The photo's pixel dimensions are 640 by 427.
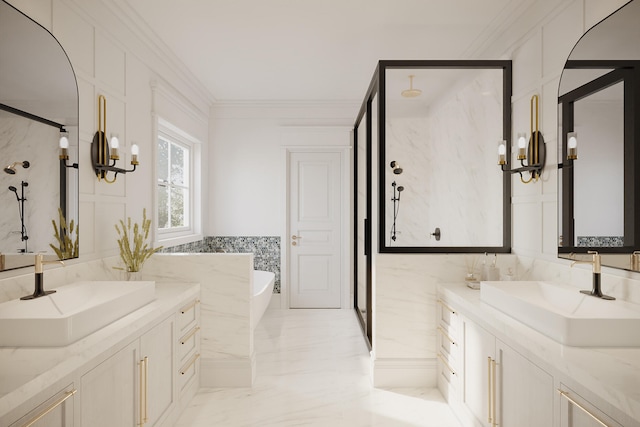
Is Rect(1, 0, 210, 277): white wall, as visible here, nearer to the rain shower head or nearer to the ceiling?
the ceiling

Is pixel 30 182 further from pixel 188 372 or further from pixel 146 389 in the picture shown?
pixel 188 372

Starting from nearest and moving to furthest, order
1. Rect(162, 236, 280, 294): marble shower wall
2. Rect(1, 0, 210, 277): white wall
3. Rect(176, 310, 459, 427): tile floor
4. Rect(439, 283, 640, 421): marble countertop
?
Rect(439, 283, 640, 421): marble countertop < Rect(1, 0, 210, 277): white wall < Rect(176, 310, 459, 427): tile floor < Rect(162, 236, 280, 294): marble shower wall

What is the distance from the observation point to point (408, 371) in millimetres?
2705

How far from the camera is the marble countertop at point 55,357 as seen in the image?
102cm

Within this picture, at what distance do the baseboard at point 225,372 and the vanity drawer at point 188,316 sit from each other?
0.38m

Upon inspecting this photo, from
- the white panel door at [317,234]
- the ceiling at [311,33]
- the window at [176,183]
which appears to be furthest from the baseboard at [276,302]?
the ceiling at [311,33]

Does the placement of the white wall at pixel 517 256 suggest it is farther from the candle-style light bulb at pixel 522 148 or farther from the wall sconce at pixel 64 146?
the wall sconce at pixel 64 146

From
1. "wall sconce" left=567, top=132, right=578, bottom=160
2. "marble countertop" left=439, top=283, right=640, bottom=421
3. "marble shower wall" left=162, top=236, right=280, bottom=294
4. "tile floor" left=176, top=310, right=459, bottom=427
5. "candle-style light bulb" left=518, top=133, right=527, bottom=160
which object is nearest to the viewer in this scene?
"marble countertop" left=439, top=283, right=640, bottom=421

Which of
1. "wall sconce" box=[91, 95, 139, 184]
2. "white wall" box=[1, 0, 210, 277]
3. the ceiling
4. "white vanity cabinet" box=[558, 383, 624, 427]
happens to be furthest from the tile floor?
the ceiling

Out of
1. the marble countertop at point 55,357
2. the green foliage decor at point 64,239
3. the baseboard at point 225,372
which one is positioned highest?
the green foliage decor at point 64,239

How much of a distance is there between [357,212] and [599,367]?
3554mm

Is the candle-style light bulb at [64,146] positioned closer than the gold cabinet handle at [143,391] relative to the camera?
No

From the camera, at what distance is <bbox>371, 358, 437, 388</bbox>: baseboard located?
8.86 ft

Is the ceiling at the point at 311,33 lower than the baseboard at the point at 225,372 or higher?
higher
